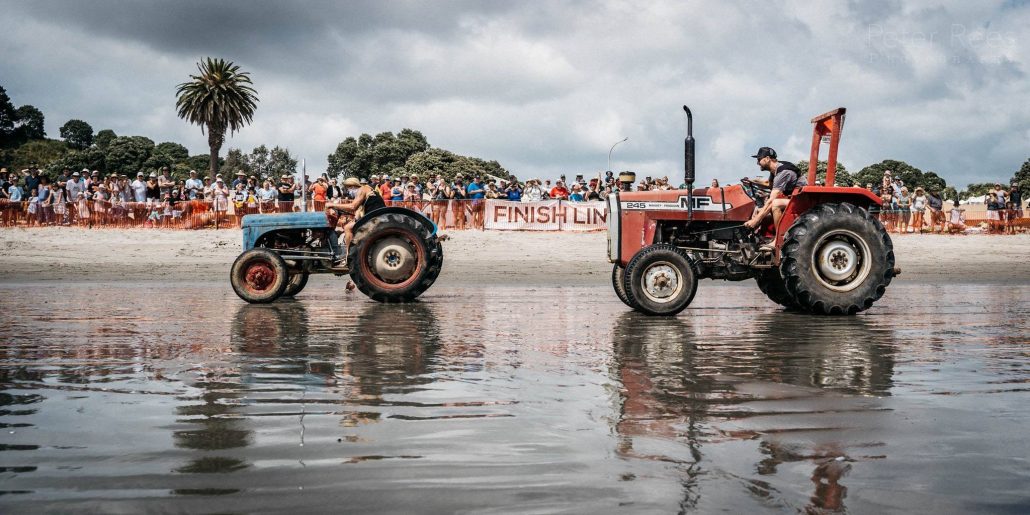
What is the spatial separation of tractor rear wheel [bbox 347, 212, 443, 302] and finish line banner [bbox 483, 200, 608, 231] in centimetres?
1068

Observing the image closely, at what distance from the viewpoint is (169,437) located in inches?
145

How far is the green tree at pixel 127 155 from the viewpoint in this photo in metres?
70.4

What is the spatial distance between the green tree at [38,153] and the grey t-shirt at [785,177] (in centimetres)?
6906

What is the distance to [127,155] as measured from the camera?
7175cm

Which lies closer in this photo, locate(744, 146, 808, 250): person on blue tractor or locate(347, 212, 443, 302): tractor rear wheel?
locate(744, 146, 808, 250): person on blue tractor

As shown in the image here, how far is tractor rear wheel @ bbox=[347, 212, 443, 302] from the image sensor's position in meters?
11.4

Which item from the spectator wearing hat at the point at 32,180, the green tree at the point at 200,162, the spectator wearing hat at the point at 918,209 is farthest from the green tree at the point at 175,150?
the spectator wearing hat at the point at 918,209

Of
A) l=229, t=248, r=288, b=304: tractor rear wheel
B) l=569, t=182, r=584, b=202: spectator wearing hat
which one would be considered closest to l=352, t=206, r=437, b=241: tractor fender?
l=229, t=248, r=288, b=304: tractor rear wheel

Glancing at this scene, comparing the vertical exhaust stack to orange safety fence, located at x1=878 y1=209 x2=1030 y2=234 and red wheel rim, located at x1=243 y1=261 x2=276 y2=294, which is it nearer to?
red wheel rim, located at x1=243 y1=261 x2=276 y2=294

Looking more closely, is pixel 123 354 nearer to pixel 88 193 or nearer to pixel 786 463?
pixel 786 463

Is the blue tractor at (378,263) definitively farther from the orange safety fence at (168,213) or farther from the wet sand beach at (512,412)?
the orange safety fence at (168,213)

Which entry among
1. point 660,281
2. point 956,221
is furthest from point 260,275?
point 956,221

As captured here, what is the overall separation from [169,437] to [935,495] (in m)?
2.90

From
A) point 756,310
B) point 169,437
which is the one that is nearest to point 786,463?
point 169,437
